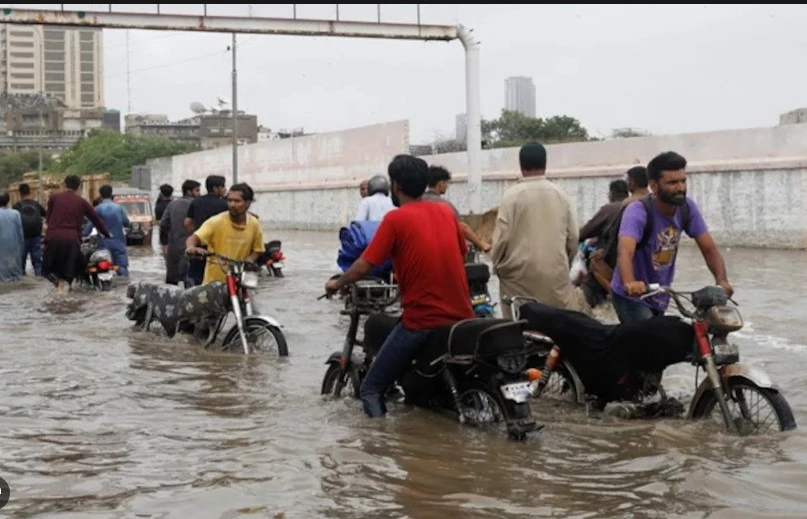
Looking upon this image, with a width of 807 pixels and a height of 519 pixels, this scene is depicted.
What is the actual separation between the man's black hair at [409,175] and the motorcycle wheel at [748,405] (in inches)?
75.8

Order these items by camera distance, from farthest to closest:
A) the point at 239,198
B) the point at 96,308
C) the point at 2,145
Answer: the point at 2,145 → the point at 96,308 → the point at 239,198

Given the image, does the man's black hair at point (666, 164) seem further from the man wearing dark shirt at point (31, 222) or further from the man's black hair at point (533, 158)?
the man wearing dark shirt at point (31, 222)

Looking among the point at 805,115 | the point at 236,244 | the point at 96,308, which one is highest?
the point at 805,115

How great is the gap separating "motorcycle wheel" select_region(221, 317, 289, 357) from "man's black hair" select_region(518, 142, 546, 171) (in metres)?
2.87

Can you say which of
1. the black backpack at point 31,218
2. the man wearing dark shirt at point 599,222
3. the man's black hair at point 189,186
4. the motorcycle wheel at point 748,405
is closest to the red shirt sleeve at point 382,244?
the motorcycle wheel at point 748,405

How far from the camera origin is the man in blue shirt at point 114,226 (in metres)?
17.6

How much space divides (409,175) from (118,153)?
86845 mm

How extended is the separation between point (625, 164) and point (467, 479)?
22.3 metres

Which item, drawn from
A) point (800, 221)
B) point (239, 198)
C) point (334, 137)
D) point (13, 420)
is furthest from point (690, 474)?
point (334, 137)

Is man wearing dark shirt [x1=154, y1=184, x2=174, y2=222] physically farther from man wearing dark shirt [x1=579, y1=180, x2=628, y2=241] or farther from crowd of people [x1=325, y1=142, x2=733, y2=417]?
crowd of people [x1=325, y1=142, x2=733, y2=417]

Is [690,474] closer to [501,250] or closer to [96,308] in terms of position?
[501,250]

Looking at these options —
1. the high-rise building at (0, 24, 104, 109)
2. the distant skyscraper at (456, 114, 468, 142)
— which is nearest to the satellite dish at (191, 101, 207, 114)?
the distant skyscraper at (456, 114, 468, 142)

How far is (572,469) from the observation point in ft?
18.6

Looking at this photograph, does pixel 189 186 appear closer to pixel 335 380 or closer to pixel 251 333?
pixel 251 333
